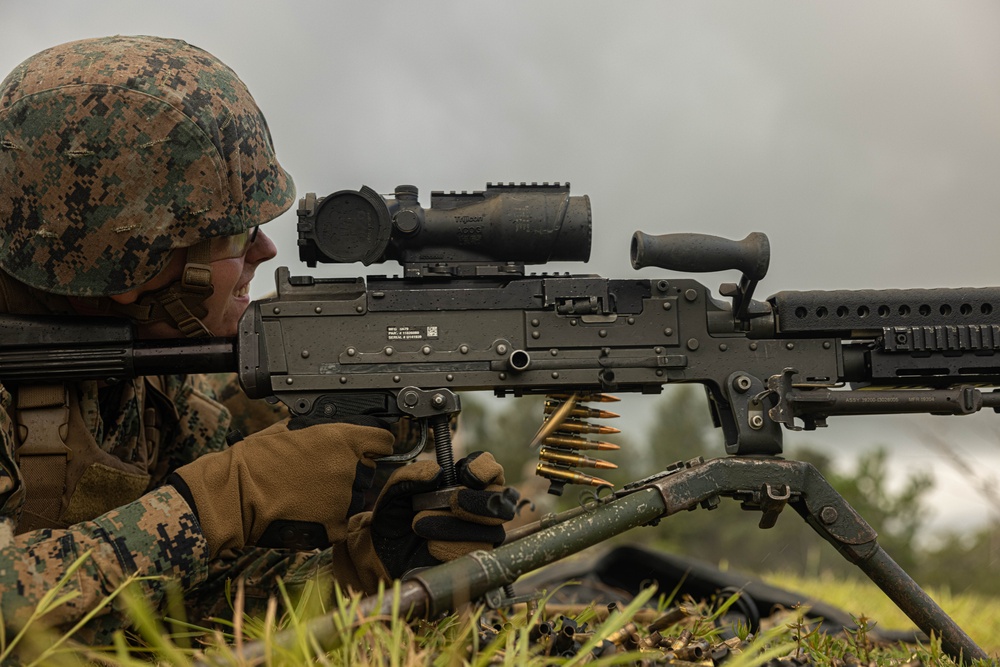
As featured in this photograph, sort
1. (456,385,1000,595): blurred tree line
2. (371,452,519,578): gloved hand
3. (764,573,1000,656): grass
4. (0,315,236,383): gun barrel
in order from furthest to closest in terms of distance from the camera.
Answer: (456,385,1000,595): blurred tree line
(764,573,1000,656): grass
(0,315,236,383): gun barrel
(371,452,519,578): gloved hand

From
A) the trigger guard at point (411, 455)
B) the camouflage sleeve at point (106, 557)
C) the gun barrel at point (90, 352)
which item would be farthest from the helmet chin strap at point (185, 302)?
the trigger guard at point (411, 455)

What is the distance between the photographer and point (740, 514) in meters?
20.5

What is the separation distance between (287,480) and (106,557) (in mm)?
672

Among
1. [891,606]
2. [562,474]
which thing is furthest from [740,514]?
[562,474]

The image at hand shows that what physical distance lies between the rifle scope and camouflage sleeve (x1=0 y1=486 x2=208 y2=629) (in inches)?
45.5

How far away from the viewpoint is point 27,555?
10.1 ft

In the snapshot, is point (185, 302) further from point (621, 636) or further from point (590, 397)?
point (621, 636)

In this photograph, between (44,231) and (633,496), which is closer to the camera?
(633,496)

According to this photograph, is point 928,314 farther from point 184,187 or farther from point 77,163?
point 77,163

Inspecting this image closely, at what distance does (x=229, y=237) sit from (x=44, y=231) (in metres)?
0.72

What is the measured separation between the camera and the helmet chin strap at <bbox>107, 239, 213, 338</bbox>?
3870 mm

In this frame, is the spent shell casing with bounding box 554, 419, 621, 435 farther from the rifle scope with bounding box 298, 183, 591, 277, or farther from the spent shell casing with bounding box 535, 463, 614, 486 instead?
the rifle scope with bounding box 298, 183, 591, 277

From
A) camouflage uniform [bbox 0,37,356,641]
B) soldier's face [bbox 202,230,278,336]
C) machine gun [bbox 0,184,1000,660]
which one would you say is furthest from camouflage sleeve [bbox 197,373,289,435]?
machine gun [bbox 0,184,1000,660]

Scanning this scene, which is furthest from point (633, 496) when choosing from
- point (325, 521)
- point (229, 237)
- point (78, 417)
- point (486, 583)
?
point (78, 417)
